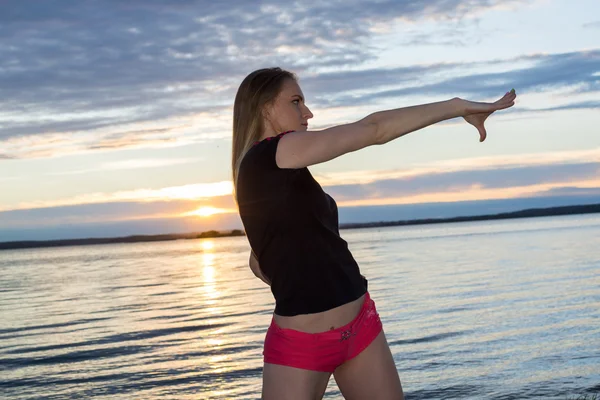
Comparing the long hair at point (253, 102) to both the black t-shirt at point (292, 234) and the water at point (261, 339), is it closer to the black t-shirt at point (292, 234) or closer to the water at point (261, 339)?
the black t-shirt at point (292, 234)

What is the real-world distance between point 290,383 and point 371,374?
44cm

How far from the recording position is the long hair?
Answer: 340 centimetres

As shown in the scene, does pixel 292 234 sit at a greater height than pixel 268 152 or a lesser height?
→ lesser

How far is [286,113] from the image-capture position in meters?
3.42

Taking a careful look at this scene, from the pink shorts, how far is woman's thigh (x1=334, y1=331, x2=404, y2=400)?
0.18 feet

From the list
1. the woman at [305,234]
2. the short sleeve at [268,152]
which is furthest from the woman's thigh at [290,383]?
the short sleeve at [268,152]

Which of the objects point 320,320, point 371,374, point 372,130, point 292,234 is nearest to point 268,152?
point 292,234

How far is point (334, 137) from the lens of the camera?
284 centimetres

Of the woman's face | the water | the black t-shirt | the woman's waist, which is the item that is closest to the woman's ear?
the woman's face

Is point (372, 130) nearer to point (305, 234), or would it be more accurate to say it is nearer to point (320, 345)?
point (305, 234)

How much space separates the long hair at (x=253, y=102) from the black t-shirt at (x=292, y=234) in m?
0.24

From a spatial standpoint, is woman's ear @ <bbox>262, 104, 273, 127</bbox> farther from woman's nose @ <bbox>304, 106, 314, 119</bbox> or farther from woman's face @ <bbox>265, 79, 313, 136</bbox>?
woman's nose @ <bbox>304, 106, 314, 119</bbox>

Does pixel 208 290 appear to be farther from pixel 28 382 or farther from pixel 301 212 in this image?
pixel 301 212

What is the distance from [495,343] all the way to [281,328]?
518 inches
